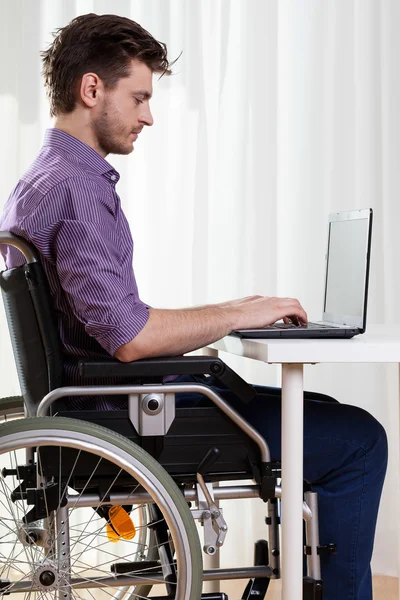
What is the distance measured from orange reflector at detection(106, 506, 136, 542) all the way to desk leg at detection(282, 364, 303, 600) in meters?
0.25

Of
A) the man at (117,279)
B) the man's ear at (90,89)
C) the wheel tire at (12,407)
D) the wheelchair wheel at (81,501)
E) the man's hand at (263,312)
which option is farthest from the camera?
the wheel tire at (12,407)

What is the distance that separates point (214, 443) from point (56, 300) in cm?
36

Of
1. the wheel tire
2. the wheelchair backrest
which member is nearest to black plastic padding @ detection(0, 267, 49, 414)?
the wheelchair backrest

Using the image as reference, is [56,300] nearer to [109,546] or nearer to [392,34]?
[109,546]

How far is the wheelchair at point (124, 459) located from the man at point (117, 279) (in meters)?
0.04

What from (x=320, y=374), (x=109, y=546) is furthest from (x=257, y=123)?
(x=109, y=546)

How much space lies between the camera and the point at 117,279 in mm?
1486

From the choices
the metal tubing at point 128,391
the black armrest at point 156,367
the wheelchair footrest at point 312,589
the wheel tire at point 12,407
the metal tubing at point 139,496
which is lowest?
the wheelchair footrest at point 312,589

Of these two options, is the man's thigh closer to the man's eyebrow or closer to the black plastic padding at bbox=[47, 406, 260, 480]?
the black plastic padding at bbox=[47, 406, 260, 480]

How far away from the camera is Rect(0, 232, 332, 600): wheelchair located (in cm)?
139

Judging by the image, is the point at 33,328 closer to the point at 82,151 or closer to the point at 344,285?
the point at 82,151

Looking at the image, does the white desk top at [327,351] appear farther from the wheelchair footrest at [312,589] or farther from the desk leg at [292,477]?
the wheelchair footrest at [312,589]

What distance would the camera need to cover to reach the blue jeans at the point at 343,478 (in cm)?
162

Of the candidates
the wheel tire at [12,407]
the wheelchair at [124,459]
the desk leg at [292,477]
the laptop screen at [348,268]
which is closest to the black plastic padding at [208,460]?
the wheelchair at [124,459]
